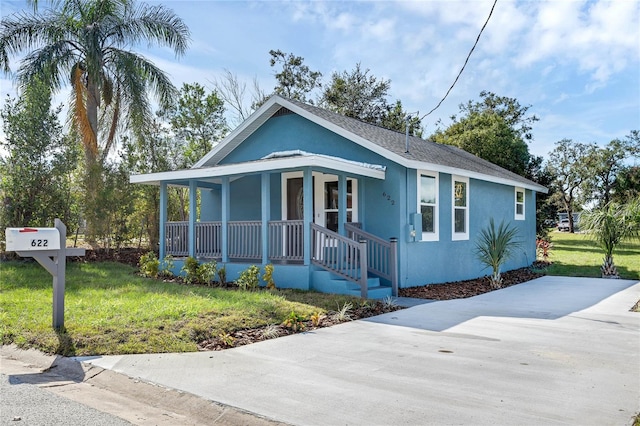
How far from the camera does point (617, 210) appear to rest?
45.0 feet

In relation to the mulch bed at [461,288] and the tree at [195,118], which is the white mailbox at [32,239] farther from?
the tree at [195,118]

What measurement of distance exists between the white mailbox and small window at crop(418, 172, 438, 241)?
7.85 metres

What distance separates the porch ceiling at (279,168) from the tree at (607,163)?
1326 inches

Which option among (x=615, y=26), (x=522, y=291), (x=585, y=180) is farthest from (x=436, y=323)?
(x=585, y=180)

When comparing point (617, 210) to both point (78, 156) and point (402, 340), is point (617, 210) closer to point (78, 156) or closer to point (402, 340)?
point (402, 340)

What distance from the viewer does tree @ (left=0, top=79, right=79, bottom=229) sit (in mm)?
13953

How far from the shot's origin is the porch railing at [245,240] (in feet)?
37.1

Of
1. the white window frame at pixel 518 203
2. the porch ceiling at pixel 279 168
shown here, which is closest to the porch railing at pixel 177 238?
the porch ceiling at pixel 279 168

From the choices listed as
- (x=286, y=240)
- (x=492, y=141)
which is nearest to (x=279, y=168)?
(x=286, y=240)

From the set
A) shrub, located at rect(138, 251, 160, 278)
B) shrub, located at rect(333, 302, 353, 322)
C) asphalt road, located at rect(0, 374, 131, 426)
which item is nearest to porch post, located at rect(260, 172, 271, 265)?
shrub, located at rect(333, 302, 353, 322)

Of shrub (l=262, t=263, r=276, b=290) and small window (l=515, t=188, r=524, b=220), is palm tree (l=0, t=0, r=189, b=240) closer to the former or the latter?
shrub (l=262, t=263, r=276, b=290)

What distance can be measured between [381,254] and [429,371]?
6014 mm

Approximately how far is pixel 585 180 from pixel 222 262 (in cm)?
3961

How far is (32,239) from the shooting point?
19.8ft
